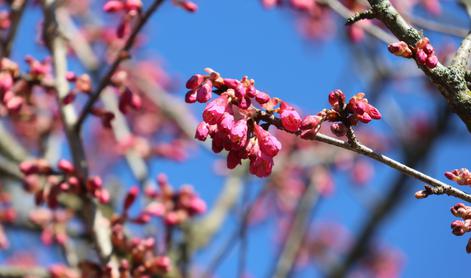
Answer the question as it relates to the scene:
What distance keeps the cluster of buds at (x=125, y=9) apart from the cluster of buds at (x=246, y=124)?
1.34 metres

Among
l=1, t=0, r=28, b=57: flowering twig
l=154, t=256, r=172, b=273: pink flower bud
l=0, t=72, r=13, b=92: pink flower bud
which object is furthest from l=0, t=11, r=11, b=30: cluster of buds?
l=154, t=256, r=172, b=273: pink flower bud

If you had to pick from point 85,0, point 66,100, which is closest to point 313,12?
point 66,100

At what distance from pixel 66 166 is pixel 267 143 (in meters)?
1.35

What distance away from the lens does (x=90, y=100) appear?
3240 mm

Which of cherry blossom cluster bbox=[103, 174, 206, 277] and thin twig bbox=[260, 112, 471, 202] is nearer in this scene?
thin twig bbox=[260, 112, 471, 202]

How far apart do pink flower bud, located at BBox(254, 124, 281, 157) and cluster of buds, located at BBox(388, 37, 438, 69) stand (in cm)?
41

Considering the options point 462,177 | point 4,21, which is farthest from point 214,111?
point 4,21

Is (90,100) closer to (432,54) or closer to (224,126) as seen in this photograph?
(224,126)

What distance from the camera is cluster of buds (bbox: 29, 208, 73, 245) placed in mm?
4071

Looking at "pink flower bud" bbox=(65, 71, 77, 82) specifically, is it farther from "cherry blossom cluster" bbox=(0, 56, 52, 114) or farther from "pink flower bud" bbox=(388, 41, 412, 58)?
"pink flower bud" bbox=(388, 41, 412, 58)

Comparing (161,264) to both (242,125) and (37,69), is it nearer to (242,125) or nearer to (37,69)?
(37,69)

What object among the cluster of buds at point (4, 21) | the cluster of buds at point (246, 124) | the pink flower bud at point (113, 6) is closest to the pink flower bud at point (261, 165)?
the cluster of buds at point (246, 124)

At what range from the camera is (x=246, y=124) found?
208cm

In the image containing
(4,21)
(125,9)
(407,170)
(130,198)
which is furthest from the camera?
(4,21)
